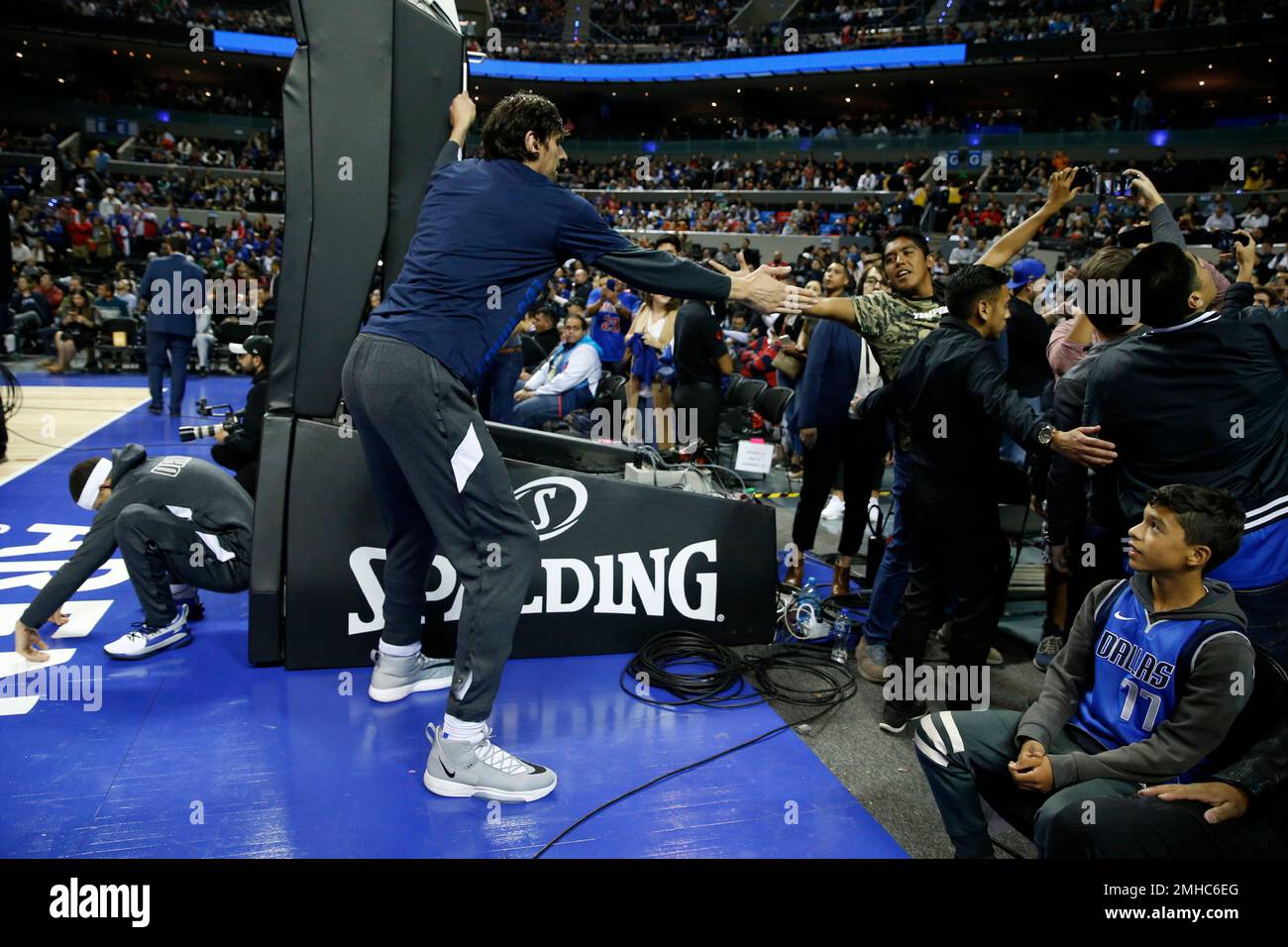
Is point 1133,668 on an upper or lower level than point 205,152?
lower

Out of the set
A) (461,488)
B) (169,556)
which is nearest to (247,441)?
(169,556)

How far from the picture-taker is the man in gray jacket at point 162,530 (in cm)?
362

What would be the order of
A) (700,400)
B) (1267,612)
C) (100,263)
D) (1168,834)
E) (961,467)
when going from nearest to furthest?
(1168,834) → (1267,612) → (961,467) → (700,400) → (100,263)

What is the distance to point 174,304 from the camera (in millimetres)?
9508

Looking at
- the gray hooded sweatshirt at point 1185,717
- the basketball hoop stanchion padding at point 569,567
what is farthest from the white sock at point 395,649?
the gray hooded sweatshirt at point 1185,717

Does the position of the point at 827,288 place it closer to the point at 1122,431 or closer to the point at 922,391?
the point at 922,391

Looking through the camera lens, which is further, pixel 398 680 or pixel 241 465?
pixel 241 465

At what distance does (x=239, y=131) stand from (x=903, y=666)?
33.5 meters

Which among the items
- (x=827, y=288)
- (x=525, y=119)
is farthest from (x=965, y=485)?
(x=827, y=288)

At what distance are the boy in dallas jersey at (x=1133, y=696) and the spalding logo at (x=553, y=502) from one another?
5.88ft

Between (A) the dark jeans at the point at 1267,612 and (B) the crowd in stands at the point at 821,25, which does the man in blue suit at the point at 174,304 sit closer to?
(A) the dark jeans at the point at 1267,612

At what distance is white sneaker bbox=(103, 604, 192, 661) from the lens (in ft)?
11.8

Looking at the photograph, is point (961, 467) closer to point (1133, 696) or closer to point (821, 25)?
point (1133, 696)

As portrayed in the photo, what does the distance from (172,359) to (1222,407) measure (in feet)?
33.4
